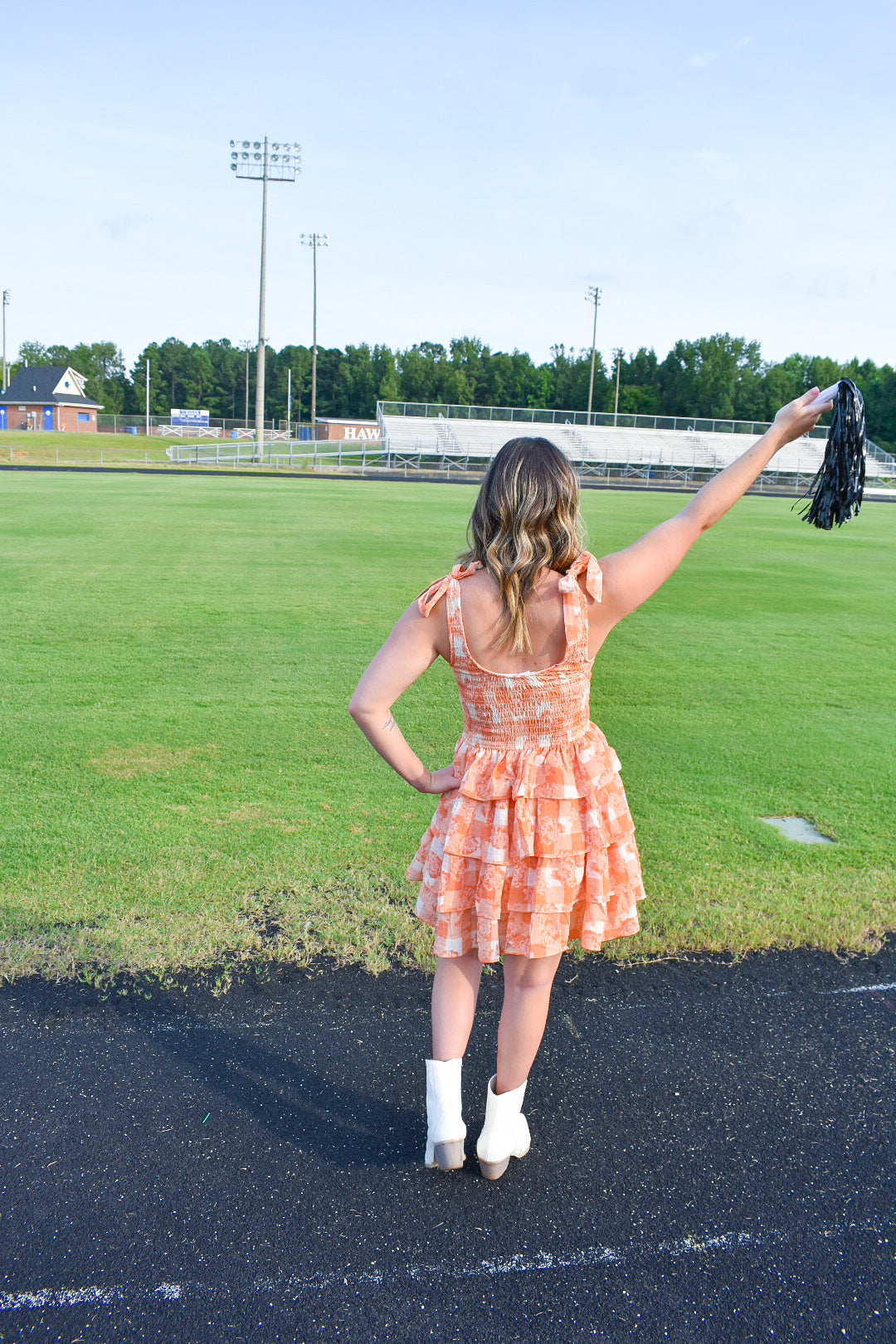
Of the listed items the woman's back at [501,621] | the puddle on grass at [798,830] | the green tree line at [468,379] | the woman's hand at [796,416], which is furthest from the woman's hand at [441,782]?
the green tree line at [468,379]

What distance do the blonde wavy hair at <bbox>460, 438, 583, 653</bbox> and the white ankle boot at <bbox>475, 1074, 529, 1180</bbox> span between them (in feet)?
3.93

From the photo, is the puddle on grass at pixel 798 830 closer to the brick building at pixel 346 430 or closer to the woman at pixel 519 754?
→ the woman at pixel 519 754

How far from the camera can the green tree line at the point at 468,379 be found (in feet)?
272

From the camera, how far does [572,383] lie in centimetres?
9300

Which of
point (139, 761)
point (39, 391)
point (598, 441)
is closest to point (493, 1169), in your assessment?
point (139, 761)

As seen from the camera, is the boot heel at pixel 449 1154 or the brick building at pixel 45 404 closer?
the boot heel at pixel 449 1154

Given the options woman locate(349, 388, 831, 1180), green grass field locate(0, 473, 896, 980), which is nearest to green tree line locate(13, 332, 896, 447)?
green grass field locate(0, 473, 896, 980)

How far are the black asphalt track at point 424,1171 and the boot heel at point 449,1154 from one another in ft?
0.19

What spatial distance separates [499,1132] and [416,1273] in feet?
1.35

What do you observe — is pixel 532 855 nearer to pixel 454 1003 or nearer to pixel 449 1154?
pixel 454 1003

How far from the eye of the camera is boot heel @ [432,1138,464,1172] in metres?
2.59

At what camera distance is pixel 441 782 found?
102 inches

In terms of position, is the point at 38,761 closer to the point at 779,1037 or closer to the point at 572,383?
the point at 779,1037

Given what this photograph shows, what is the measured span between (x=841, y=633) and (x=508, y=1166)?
9.06 metres
